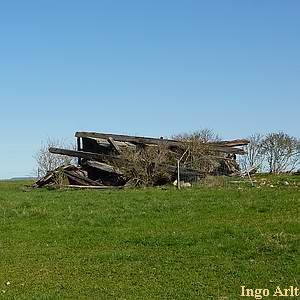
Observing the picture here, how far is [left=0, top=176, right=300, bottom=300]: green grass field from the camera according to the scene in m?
→ 8.78

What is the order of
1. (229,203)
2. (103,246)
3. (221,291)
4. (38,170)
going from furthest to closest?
(38,170) < (229,203) < (103,246) < (221,291)

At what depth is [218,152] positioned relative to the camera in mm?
36312

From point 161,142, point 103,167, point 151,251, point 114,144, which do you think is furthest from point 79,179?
point 151,251

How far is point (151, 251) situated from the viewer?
446 inches

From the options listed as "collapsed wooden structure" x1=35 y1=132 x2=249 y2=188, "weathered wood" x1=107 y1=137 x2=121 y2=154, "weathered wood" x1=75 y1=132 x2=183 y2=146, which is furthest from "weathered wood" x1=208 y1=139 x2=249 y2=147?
"weathered wood" x1=107 y1=137 x2=121 y2=154

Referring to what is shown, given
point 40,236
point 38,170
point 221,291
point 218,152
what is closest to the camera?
point 221,291

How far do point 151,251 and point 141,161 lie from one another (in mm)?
22949

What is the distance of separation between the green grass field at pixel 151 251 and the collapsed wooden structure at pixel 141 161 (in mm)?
15758

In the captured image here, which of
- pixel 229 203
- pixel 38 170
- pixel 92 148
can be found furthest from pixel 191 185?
pixel 38 170

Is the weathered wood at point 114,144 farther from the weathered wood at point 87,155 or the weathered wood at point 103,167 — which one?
the weathered wood at point 103,167

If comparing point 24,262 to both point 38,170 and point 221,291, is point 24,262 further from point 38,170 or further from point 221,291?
point 38,170

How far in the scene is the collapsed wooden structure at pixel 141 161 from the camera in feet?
111

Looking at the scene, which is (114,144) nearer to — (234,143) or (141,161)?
(141,161)

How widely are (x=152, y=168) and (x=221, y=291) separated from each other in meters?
25.6
